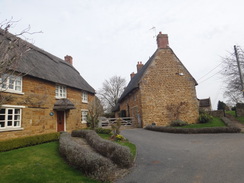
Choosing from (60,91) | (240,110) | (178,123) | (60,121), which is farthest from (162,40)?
(60,121)

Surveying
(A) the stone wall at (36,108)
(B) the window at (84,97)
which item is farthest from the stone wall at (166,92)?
(A) the stone wall at (36,108)

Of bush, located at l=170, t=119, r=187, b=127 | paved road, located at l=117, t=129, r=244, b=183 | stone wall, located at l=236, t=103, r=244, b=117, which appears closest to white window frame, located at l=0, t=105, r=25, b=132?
paved road, located at l=117, t=129, r=244, b=183

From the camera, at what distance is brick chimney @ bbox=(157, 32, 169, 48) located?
20.9m

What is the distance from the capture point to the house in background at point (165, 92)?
1892 cm

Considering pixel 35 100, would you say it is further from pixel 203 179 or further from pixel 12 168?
pixel 203 179

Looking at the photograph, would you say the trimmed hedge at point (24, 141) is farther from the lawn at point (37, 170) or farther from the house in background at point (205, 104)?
the house in background at point (205, 104)

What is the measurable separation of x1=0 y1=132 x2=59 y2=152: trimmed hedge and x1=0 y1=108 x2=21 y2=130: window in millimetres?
1533

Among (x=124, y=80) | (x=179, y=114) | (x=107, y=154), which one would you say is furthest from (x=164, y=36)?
(x=124, y=80)

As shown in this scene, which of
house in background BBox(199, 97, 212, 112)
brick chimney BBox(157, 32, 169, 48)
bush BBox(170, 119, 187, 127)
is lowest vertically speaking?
bush BBox(170, 119, 187, 127)

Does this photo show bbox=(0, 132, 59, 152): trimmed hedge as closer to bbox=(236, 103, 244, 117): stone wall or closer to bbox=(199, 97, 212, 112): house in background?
bbox=(236, 103, 244, 117): stone wall

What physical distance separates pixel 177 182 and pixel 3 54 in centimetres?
615

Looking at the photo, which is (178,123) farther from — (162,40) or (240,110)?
(162,40)

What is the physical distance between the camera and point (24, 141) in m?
9.92

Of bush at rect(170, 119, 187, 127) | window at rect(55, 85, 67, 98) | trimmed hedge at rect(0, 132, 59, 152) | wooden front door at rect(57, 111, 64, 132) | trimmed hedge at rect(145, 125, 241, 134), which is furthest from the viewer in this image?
bush at rect(170, 119, 187, 127)
